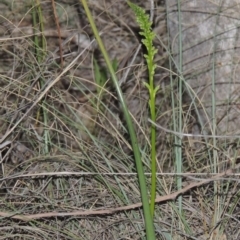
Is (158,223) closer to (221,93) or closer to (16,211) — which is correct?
(16,211)

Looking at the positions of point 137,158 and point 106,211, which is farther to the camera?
point 106,211

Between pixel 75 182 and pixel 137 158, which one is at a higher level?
pixel 137 158

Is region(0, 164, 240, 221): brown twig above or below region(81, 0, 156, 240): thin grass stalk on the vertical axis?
below

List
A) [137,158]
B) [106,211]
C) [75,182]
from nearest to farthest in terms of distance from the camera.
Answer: [137,158], [106,211], [75,182]

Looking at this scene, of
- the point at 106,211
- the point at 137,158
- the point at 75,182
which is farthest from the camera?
the point at 75,182

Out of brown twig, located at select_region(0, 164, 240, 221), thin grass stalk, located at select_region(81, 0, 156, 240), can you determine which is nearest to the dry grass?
brown twig, located at select_region(0, 164, 240, 221)

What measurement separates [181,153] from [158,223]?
198mm

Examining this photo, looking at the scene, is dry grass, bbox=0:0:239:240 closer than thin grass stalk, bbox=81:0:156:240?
No

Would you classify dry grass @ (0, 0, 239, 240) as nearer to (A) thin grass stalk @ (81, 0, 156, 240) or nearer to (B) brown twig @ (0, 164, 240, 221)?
(B) brown twig @ (0, 164, 240, 221)

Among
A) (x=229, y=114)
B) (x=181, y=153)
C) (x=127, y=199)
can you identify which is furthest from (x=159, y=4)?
(x=127, y=199)

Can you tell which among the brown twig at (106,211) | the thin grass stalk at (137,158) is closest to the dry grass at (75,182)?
the brown twig at (106,211)

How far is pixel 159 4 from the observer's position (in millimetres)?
2094

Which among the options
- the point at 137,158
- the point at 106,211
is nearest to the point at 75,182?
the point at 106,211

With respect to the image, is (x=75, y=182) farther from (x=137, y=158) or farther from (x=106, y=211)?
(x=137, y=158)
